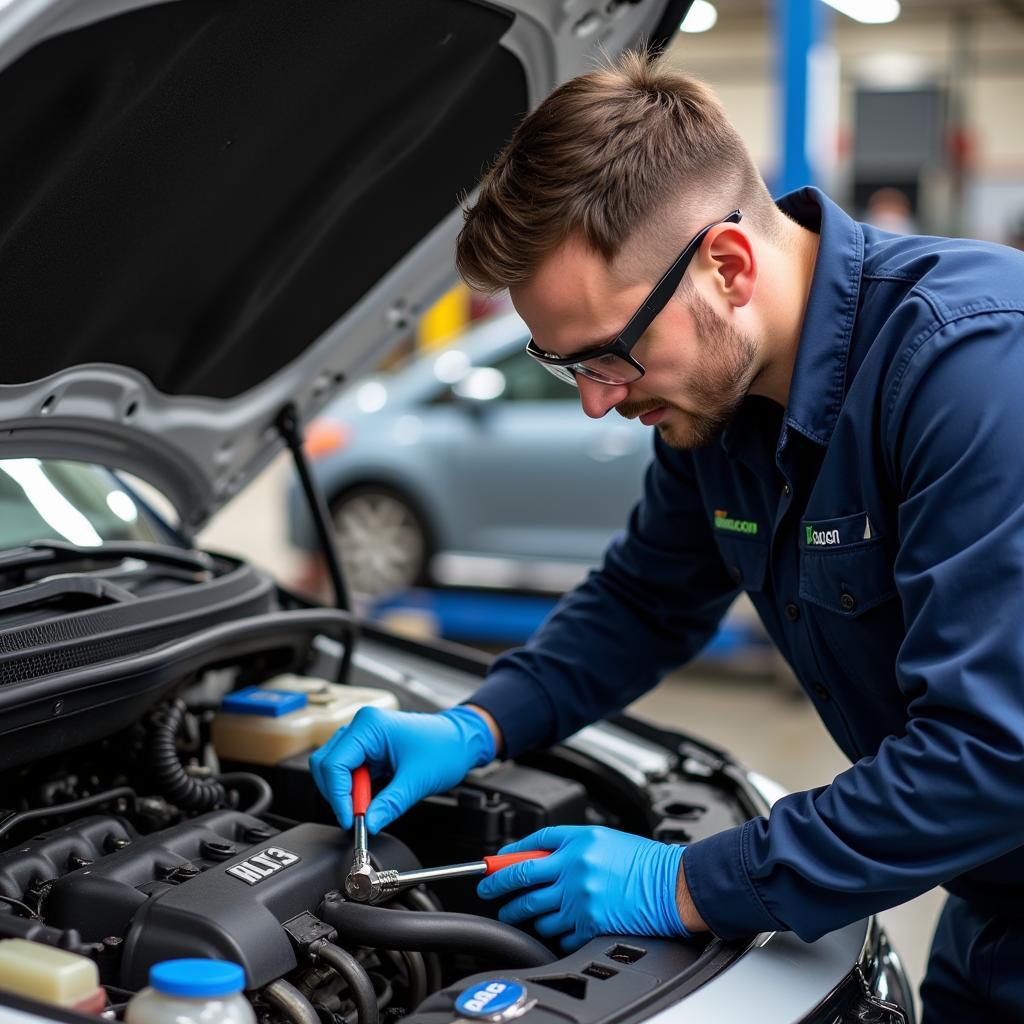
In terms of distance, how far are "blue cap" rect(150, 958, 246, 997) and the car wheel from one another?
4680 mm

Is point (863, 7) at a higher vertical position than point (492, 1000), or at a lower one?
higher

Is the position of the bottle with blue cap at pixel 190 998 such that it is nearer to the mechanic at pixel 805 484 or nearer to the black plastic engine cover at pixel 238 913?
the black plastic engine cover at pixel 238 913

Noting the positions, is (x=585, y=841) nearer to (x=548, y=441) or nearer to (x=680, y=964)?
(x=680, y=964)

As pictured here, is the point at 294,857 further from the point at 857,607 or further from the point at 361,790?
the point at 857,607

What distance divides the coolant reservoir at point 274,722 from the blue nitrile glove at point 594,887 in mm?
420

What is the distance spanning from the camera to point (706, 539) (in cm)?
183

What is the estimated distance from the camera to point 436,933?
132cm

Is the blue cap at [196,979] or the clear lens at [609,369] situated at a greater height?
the clear lens at [609,369]

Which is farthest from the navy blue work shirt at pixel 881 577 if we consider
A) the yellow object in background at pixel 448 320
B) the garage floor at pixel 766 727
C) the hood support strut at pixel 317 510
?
the yellow object in background at pixel 448 320

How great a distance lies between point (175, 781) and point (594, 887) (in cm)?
58

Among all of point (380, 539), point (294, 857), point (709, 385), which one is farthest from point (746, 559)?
point (380, 539)

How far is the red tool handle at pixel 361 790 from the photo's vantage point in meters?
1.54

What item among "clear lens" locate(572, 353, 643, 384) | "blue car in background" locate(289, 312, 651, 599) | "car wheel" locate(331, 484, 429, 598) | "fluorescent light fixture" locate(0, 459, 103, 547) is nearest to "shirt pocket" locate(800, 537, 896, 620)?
"clear lens" locate(572, 353, 643, 384)

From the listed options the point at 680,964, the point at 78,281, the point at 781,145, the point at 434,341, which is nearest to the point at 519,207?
the point at 78,281
